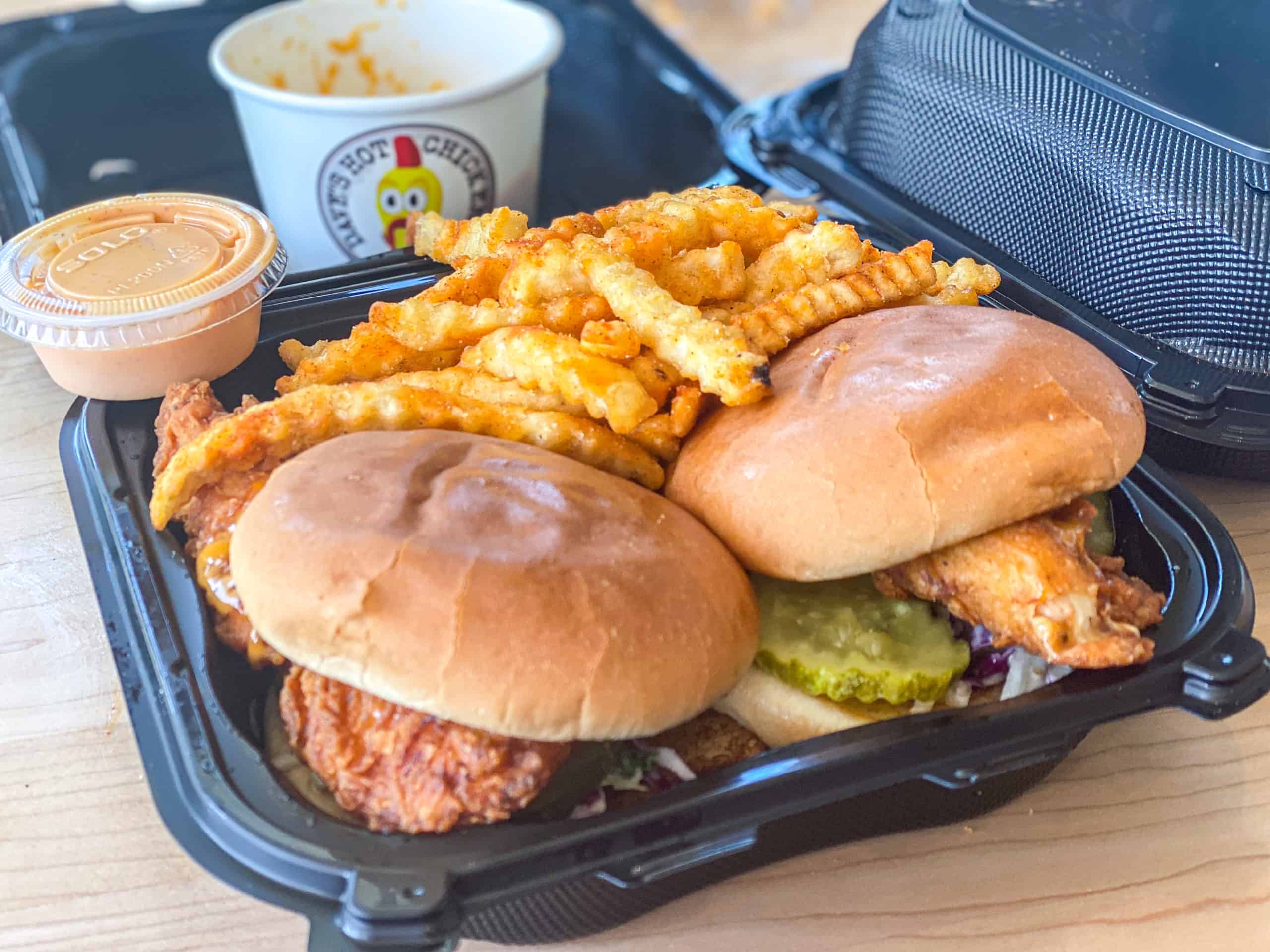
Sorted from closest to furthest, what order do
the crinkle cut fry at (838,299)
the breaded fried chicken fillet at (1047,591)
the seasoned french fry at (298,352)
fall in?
1. the breaded fried chicken fillet at (1047,591)
2. the crinkle cut fry at (838,299)
3. the seasoned french fry at (298,352)

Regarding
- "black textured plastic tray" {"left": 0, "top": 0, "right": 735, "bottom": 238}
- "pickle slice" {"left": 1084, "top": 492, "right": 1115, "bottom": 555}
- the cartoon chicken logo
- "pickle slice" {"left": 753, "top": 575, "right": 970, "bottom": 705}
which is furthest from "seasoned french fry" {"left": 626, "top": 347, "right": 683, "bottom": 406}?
"black textured plastic tray" {"left": 0, "top": 0, "right": 735, "bottom": 238}

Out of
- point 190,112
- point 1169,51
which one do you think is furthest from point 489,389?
point 190,112

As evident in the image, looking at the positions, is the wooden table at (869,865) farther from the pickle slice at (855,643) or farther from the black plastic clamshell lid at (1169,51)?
the black plastic clamshell lid at (1169,51)

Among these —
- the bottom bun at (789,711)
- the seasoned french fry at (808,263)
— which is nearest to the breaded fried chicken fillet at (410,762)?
the bottom bun at (789,711)

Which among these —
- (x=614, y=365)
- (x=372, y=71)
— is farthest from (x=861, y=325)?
(x=372, y=71)

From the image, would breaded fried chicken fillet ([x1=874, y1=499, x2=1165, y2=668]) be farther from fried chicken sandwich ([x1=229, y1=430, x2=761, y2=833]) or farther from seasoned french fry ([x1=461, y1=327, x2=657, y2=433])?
seasoned french fry ([x1=461, y1=327, x2=657, y2=433])

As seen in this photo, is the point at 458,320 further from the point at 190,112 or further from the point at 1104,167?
the point at 190,112
